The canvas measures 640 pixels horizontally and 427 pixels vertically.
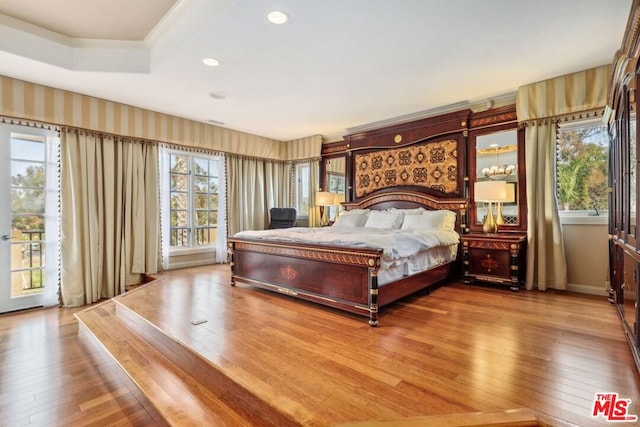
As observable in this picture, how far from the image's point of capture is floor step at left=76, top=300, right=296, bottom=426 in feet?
5.32

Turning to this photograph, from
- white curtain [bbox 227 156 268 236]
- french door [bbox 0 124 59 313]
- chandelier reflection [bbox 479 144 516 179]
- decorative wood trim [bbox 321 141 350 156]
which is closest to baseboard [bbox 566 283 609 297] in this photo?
chandelier reflection [bbox 479 144 516 179]

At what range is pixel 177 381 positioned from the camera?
6.58 ft

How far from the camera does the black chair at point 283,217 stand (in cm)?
583

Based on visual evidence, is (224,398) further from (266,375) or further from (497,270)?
(497,270)

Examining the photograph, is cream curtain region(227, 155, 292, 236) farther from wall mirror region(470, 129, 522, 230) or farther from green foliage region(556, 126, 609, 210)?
green foliage region(556, 126, 609, 210)

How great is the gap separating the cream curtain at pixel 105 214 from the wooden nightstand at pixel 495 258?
4.53m

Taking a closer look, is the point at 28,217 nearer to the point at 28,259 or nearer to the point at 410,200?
the point at 28,259

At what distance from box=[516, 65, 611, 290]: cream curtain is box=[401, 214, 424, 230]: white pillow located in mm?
1255

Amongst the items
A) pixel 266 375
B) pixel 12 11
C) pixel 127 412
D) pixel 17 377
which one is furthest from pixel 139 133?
pixel 266 375

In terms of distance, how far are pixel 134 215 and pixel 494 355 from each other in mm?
4691

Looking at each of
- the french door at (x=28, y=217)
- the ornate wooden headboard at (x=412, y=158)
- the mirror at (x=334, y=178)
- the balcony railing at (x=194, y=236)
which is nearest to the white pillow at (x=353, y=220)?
the ornate wooden headboard at (x=412, y=158)

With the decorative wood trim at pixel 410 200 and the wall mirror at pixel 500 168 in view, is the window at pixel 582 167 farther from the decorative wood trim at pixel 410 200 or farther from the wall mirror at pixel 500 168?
the decorative wood trim at pixel 410 200

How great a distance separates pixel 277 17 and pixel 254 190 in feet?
13.1


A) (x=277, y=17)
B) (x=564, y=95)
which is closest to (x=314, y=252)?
(x=277, y=17)
